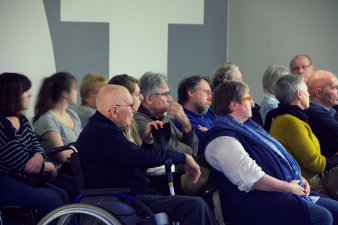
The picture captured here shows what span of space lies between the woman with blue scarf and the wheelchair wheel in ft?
2.28

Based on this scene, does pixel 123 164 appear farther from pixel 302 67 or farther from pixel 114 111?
pixel 302 67

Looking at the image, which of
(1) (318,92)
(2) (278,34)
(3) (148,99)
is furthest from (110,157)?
(2) (278,34)

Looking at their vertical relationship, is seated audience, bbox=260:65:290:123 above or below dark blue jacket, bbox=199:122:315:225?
above

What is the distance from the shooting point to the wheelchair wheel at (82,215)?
2.59 m

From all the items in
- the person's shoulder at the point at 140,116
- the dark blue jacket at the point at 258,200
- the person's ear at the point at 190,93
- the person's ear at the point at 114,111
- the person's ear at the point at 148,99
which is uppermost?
the person's ear at the point at 114,111

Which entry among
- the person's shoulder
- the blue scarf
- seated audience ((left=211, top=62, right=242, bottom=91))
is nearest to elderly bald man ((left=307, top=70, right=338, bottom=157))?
seated audience ((left=211, top=62, right=242, bottom=91))

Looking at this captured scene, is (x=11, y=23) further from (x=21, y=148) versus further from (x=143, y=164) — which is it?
(x=143, y=164)

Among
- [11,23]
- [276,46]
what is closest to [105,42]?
[11,23]

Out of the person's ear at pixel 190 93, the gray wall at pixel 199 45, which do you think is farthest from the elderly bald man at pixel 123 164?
the gray wall at pixel 199 45

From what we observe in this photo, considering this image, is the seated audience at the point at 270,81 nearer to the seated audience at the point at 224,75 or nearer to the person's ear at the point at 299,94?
the seated audience at the point at 224,75

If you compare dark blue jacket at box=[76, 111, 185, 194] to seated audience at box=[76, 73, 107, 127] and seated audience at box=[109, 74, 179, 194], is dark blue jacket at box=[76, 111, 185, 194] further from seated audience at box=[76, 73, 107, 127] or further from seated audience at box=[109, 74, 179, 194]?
seated audience at box=[76, 73, 107, 127]

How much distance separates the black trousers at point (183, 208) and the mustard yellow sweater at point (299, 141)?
3.32 ft

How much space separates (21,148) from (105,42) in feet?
8.66

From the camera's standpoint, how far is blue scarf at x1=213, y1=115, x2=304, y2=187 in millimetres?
3080
